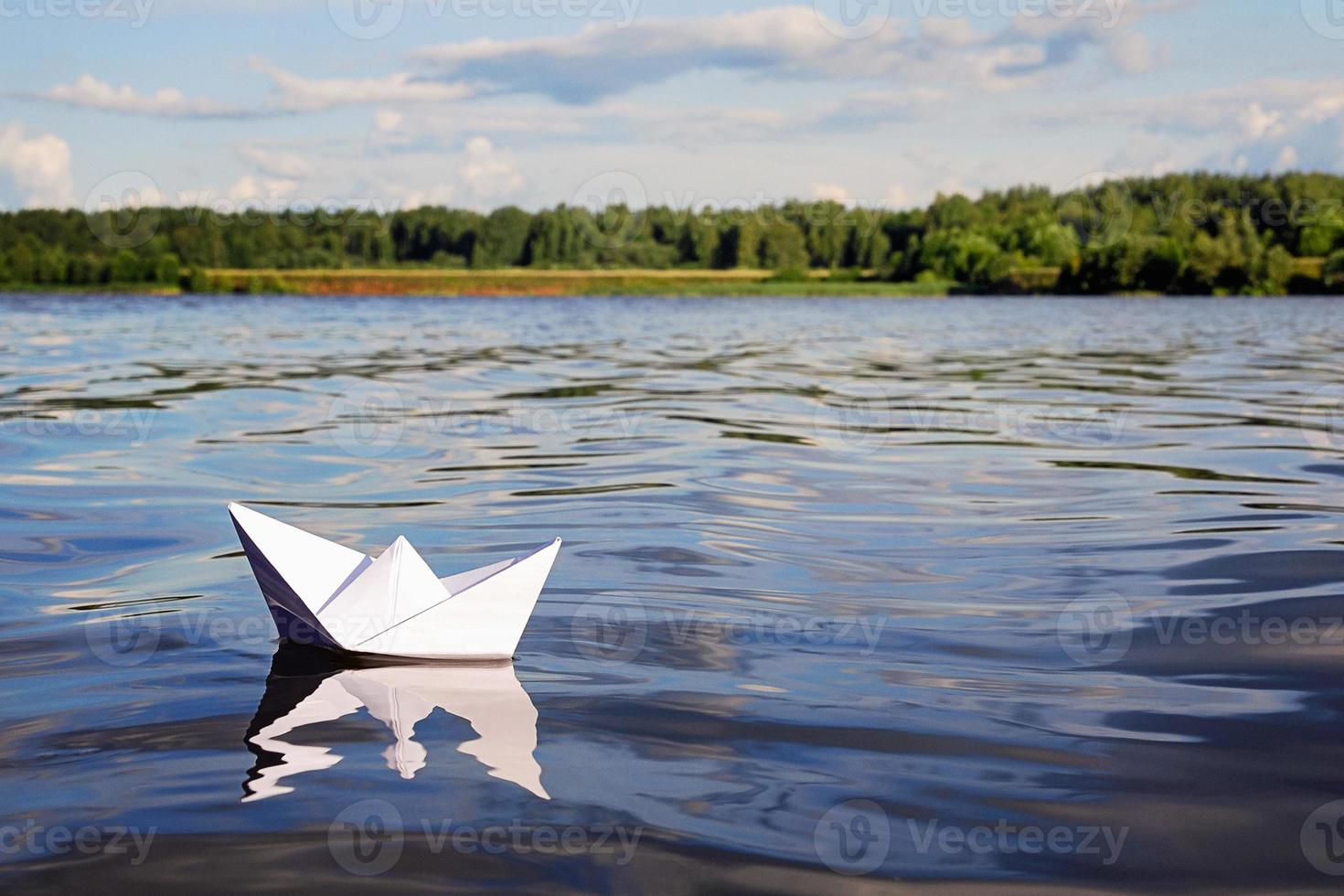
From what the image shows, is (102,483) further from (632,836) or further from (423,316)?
(423,316)

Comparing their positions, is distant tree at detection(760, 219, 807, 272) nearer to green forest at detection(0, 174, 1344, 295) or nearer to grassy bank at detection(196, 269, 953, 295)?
green forest at detection(0, 174, 1344, 295)

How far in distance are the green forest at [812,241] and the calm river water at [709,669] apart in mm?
107196

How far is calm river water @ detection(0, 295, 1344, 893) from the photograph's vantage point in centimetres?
394

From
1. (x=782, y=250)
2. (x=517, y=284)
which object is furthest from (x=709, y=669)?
(x=782, y=250)

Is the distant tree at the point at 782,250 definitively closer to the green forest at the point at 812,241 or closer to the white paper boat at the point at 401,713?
the green forest at the point at 812,241

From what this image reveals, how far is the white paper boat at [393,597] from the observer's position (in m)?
5.50

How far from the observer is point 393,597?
554 centimetres

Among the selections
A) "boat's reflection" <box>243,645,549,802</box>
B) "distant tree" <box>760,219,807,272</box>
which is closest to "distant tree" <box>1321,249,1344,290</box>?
"distant tree" <box>760,219,807,272</box>

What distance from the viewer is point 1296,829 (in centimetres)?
412

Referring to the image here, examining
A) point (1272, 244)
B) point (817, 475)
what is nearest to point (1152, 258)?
point (1272, 244)

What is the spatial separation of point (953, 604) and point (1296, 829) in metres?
3.22

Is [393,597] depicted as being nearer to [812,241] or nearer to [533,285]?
[533,285]

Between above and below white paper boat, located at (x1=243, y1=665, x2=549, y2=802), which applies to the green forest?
above

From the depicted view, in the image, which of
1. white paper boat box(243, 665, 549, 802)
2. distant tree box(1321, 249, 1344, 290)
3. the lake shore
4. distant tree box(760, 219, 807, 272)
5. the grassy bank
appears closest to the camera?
white paper boat box(243, 665, 549, 802)
